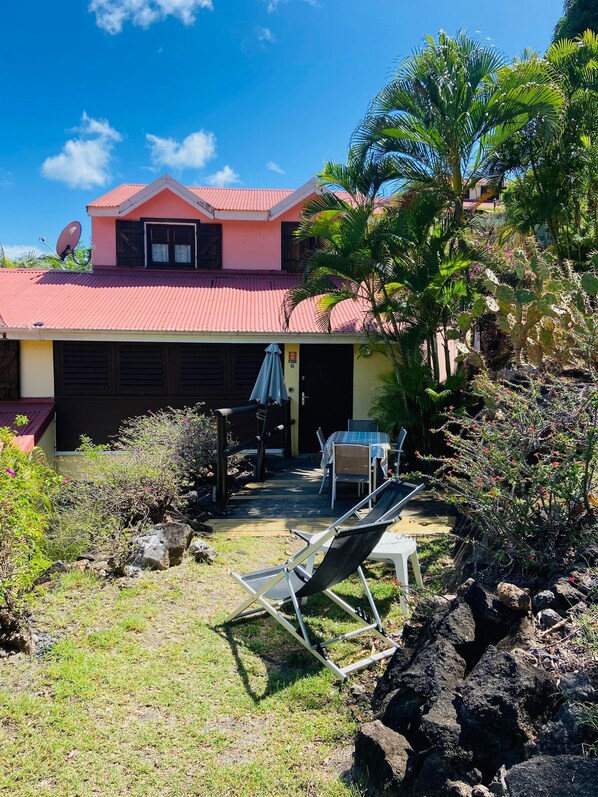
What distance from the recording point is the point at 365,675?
4.20m

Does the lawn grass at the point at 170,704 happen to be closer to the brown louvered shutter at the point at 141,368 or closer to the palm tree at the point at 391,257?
the palm tree at the point at 391,257

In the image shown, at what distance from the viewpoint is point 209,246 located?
16.1 metres

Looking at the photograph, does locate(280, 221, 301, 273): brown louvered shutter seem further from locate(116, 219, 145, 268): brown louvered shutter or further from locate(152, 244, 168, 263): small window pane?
locate(116, 219, 145, 268): brown louvered shutter

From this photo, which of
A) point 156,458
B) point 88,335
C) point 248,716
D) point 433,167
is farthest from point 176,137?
point 248,716

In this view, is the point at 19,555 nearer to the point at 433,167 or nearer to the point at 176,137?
the point at 433,167

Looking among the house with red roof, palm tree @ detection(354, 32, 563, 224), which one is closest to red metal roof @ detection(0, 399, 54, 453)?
the house with red roof

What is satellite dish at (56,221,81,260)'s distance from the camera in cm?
1838

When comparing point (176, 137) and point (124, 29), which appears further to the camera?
point (176, 137)

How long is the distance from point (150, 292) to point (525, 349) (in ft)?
30.8

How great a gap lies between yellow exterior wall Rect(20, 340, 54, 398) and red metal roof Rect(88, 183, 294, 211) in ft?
15.8

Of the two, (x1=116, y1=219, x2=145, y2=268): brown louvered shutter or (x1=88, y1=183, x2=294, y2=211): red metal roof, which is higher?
(x1=88, y1=183, x2=294, y2=211): red metal roof

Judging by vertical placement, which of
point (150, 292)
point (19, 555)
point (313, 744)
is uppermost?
point (150, 292)

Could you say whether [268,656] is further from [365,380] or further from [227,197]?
[227,197]

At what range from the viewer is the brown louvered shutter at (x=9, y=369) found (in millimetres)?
12781
